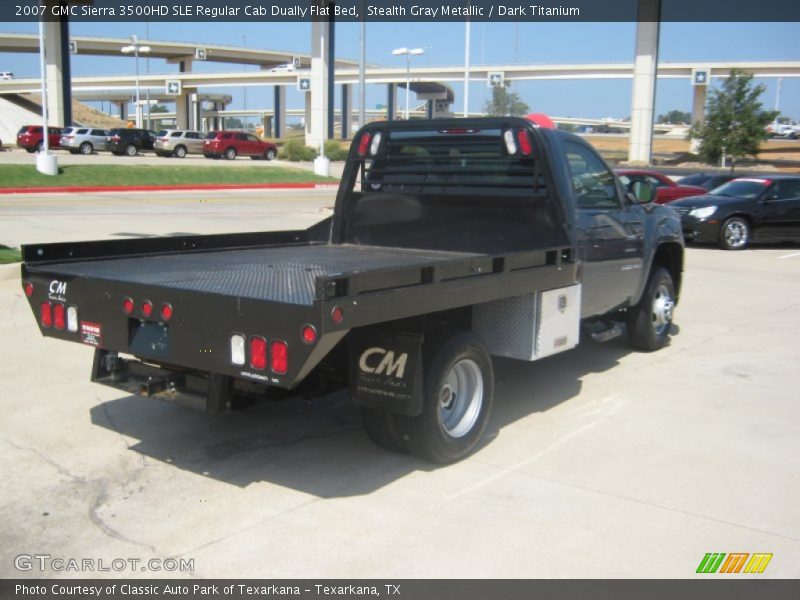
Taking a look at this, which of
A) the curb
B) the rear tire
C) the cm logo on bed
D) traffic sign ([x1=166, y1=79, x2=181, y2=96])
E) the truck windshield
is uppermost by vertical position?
traffic sign ([x1=166, y1=79, x2=181, y2=96])

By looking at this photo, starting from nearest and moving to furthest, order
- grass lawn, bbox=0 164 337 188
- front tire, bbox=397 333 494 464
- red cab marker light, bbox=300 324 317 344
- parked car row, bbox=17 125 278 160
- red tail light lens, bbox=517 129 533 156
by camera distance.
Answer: red cab marker light, bbox=300 324 317 344 < front tire, bbox=397 333 494 464 < red tail light lens, bbox=517 129 533 156 < grass lawn, bbox=0 164 337 188 < parked car row, bbox=17 125 278 160

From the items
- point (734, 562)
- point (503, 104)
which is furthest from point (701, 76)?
point (734, 562)

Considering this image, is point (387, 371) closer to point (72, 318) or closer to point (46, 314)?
point (72, 318)

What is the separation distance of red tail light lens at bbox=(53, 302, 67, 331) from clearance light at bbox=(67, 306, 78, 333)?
32 millimetres

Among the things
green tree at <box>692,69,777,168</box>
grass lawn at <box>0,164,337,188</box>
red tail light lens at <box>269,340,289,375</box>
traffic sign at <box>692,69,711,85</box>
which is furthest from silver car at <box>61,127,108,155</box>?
traffic sign at <box>692,69,711,85</box>

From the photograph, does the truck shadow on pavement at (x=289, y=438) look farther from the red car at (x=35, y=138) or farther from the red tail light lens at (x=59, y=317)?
the red car at (x=35, y=138)

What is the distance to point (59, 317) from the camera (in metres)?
4.98

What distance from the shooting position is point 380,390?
4.65m

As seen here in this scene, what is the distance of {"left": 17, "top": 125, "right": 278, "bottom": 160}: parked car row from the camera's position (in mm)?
47406

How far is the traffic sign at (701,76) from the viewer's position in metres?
71.6

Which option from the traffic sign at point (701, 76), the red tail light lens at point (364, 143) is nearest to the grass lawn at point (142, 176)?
the red tail light lens at point (364, 143)

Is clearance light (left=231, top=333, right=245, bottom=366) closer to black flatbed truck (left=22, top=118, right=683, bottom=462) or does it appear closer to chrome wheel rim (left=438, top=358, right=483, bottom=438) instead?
black flatbed truck (left=22, top=118, right=683, bottom=462)

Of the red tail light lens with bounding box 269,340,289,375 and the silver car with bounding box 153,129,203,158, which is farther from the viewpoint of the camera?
the silver car with bounding box 153,129,203,158

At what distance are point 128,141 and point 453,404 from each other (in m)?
48.1
